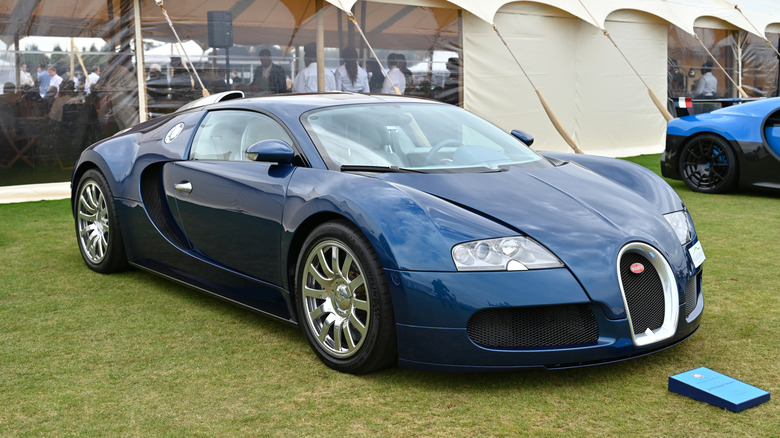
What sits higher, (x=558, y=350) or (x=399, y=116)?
(x=399, y=116)

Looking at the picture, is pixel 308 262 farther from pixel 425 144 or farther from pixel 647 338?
pixel 647 338

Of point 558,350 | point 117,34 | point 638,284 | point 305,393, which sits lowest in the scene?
point 305,393

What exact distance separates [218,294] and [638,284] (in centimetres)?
212

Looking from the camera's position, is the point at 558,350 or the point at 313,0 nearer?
the point at 558,350

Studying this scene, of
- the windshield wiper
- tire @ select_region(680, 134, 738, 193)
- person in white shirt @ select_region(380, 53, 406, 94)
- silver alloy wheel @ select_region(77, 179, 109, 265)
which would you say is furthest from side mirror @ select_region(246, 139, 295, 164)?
person in white shirt @ select_region(380, 53, 406, 94)

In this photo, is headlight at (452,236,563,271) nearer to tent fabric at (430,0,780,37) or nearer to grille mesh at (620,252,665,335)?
grille mesh at (620,252,665,335)

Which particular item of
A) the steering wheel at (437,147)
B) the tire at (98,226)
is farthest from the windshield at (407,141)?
the tire at (98,226)

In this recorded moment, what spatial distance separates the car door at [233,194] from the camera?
12.4 feet

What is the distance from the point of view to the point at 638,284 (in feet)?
10.5

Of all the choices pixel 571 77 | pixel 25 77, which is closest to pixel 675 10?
pixel 571 77

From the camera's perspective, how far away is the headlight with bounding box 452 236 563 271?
3.04m

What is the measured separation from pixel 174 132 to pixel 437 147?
1.68 metres

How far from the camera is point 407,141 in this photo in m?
3.97

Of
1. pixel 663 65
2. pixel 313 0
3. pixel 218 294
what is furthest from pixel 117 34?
pixel 663 65
